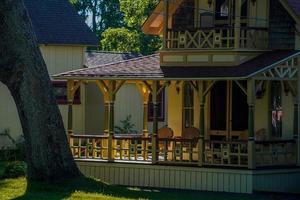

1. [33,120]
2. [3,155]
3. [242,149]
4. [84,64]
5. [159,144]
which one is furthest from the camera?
[84,64]

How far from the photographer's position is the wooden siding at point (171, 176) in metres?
25.9

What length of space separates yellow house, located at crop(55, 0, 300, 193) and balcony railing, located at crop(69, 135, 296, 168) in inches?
1.3

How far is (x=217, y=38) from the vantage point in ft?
89.0

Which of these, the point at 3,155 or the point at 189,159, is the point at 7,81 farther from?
the point at 3,155

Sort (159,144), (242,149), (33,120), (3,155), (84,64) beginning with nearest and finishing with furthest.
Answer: (33,120)
(242,149)
(159,144)
(3,155)
(84,64)

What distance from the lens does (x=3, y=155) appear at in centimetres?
3375

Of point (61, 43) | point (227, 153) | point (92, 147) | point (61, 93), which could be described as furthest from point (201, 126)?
point (61, 93)

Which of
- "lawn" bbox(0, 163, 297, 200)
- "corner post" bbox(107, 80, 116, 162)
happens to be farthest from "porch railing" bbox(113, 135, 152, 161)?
"lawn" bbox(0, 163, 297, 200)

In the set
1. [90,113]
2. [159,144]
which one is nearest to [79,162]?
[159,144]

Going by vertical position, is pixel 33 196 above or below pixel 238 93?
below

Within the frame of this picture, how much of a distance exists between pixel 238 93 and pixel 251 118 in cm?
265

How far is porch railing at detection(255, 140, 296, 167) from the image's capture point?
2633 cm

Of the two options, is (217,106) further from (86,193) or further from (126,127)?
(126,127)

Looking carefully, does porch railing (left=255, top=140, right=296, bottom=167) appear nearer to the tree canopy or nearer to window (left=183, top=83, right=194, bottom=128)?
window (left=183, top=83, right=194, bottom=128)
